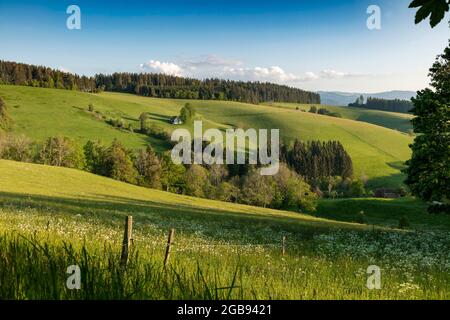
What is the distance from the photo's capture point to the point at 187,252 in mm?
15164

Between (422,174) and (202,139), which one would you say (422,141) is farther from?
(202,139)

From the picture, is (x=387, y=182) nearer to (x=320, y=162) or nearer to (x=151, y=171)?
(x=320, y=162)

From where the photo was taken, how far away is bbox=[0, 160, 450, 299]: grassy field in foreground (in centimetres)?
584

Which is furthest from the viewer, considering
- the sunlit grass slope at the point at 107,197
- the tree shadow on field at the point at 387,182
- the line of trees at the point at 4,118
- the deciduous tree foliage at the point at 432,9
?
the tree shadow on field at the point at 387,182

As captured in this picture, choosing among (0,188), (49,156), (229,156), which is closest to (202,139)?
(229,156)

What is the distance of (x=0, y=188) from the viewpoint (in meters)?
50.8

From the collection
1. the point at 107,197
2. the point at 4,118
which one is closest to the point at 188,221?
the point at 107,197

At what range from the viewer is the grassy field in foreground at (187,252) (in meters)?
5.84

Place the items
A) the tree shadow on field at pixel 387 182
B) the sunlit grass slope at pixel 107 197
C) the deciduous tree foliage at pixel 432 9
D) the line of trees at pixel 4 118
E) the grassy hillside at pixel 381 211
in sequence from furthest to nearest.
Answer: the tree shadow on field at pixel 387 182 < the line of trees at pixel 4 118 < the grassy hillside at pixel 381 211 < the sunlit grass slope at pixel 107 197 < the deciduous tree foliage at pixel 432 9

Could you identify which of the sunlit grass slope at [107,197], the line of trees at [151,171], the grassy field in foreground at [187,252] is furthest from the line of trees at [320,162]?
the grassy field in foreground at [187,252]

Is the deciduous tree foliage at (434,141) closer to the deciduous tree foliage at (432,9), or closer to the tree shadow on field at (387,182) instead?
the deciduous tree foliage at (432,9)

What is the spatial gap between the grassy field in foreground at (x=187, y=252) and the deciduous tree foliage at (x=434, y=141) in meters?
4.08

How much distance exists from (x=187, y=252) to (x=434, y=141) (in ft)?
77.4
